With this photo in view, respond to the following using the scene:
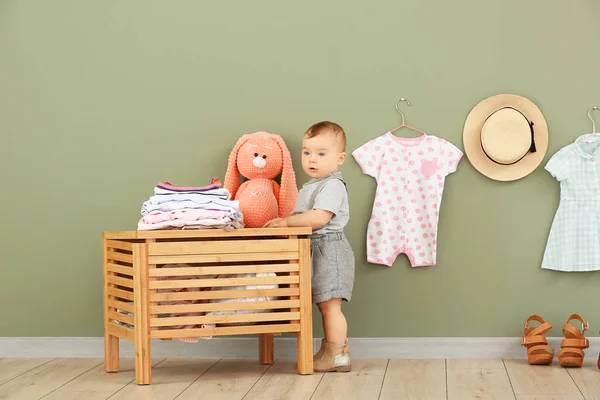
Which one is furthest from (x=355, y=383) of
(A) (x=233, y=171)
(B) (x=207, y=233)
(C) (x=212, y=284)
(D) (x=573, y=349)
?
(A) (x=233, y=171)

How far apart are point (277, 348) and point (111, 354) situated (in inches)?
24.4

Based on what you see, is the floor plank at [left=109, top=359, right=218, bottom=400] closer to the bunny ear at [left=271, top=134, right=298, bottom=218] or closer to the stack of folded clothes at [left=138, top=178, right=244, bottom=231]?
the stack of folded clothes at [left=138, top=178, right=244, bottom=231]

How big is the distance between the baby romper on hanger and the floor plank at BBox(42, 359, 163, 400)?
62.6 inches

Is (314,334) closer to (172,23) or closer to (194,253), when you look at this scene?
(194,253)

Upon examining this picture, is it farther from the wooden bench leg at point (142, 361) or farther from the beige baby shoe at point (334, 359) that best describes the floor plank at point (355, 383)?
the wooden bench leg at point (142, 361)

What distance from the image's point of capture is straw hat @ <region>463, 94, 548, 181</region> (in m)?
2.98

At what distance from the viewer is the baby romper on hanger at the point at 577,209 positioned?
2938mm

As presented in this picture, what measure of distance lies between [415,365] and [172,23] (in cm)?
158

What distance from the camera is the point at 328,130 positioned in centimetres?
284

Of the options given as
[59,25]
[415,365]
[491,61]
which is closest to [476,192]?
[491,61]

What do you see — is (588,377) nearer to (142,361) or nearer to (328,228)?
(328,228)

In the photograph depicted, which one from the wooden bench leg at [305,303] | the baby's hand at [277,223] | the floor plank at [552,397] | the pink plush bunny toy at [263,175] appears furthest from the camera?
the pink plush bunny toy at [263,175]

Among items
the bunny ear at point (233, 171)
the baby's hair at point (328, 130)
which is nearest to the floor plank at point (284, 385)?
the bunny ear at point (233, 171)

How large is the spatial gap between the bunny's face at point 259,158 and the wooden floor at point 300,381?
0.70 m
